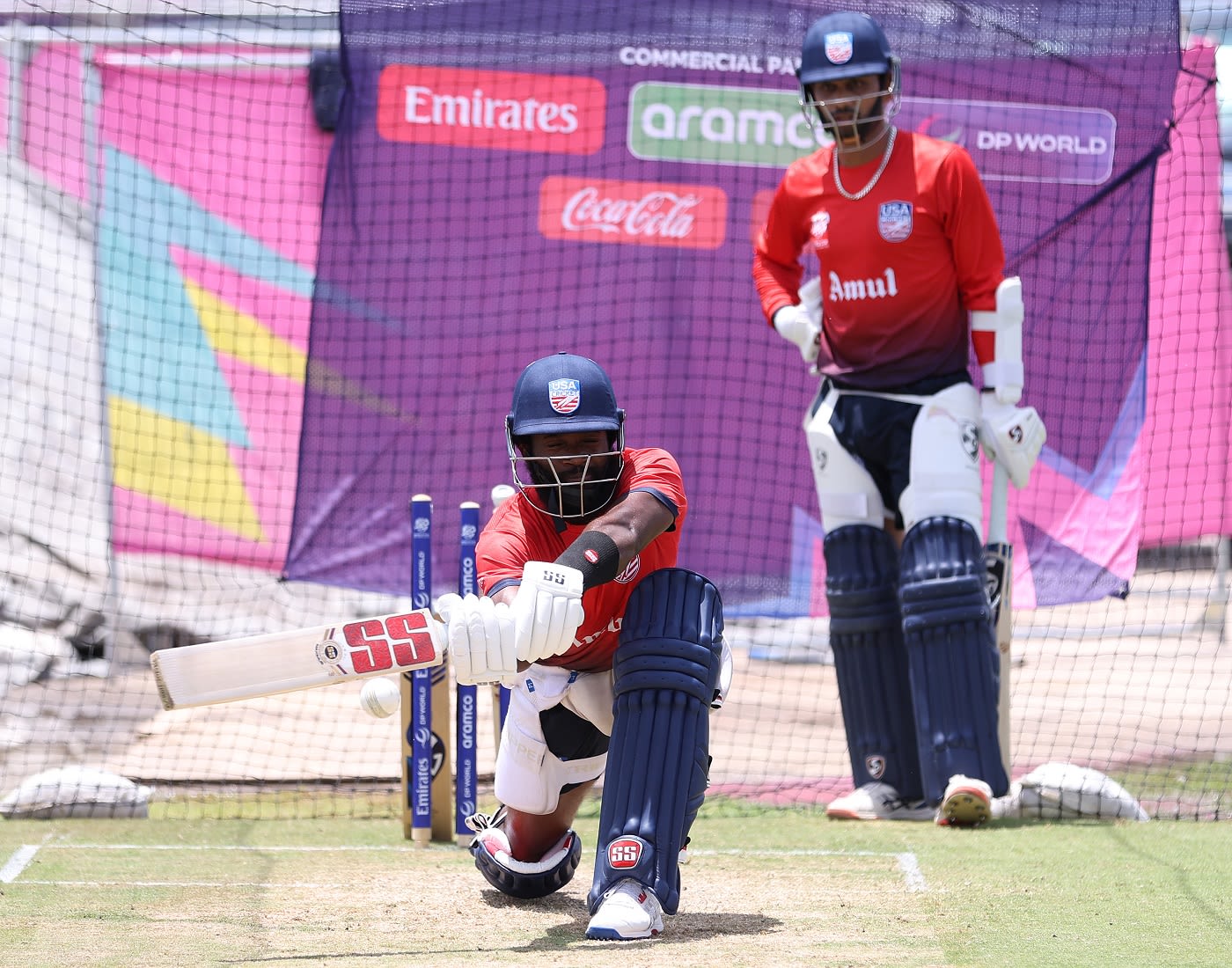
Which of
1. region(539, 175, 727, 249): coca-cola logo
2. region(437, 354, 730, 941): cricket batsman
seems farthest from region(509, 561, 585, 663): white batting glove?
region(539, 175, 727, 249): coca-cola logo

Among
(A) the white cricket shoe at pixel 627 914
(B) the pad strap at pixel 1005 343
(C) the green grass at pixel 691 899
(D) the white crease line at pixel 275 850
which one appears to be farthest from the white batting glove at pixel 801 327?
(A) the white cricket shoe at pixel 627 914

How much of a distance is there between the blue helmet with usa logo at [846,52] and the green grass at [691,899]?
232 centimetres

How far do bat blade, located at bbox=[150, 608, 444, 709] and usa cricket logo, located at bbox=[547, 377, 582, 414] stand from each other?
1.78 ft

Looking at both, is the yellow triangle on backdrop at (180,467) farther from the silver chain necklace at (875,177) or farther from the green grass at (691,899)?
the silver chain necklace at (875,177)

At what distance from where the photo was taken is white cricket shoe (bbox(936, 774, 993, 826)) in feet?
15.5

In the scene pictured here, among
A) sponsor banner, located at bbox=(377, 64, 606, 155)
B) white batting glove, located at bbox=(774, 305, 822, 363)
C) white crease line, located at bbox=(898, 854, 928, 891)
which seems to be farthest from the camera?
sponsor banner, located at bbox=(377, 64, 606, 155)

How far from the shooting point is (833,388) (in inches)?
209

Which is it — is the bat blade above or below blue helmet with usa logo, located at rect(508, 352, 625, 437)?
below

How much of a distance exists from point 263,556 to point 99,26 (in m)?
2.61

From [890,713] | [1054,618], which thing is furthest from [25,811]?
[1054,618]

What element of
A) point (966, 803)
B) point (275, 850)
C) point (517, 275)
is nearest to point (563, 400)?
point (275, 850)

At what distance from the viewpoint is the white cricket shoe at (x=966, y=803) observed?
4.74m

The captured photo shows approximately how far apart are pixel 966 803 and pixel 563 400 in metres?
2.05

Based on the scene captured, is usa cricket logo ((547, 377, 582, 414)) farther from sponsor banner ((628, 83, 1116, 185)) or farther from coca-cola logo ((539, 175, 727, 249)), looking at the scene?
coca-cola logo ((539, 175, 727, 249))
